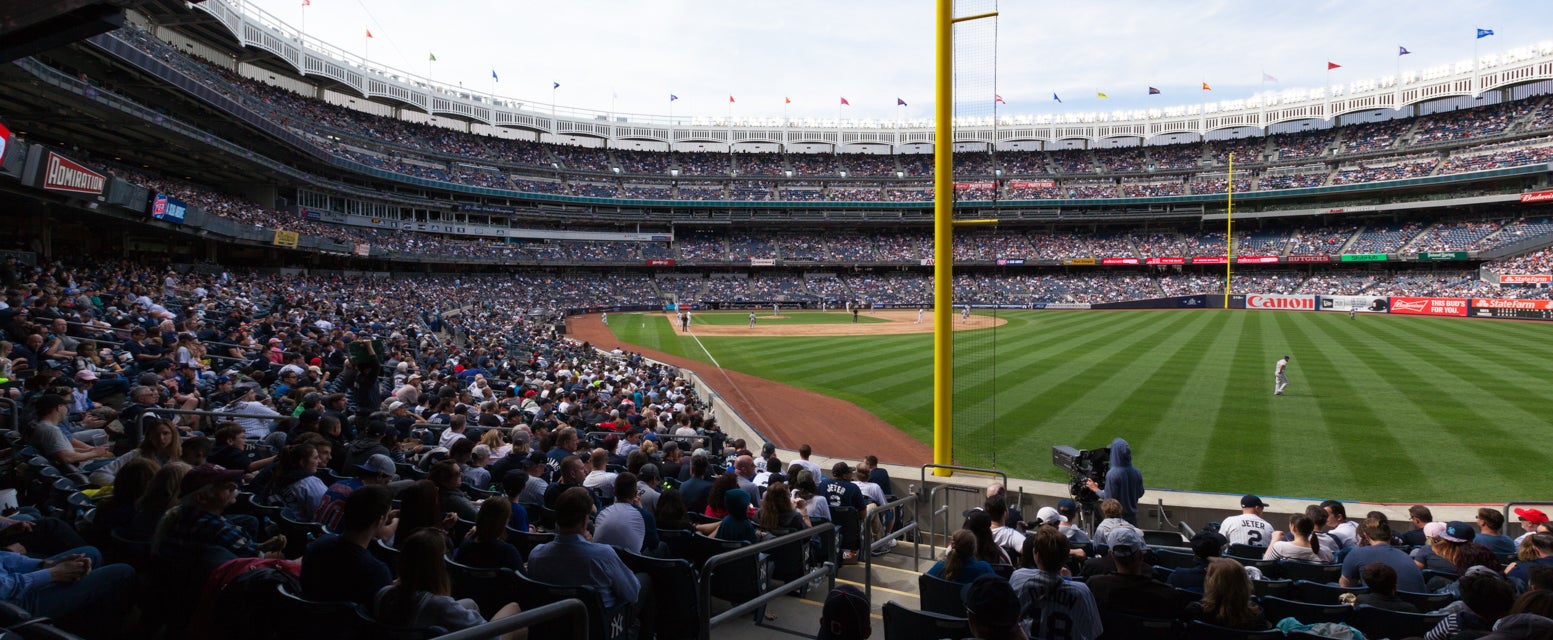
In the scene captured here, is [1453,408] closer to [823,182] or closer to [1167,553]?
[1167,553]

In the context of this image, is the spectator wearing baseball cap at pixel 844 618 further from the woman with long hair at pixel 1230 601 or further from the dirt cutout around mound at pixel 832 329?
the dirt cutout around mound at pixel 832 329

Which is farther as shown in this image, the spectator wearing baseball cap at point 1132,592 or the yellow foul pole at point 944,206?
the yellow foul pole at point 944,206

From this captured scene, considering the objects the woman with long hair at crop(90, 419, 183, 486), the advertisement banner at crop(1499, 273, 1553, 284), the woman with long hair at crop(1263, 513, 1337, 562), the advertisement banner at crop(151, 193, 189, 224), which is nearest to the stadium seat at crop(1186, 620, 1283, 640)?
the woman with long hair at crop(1263, 513, 1337, 562)

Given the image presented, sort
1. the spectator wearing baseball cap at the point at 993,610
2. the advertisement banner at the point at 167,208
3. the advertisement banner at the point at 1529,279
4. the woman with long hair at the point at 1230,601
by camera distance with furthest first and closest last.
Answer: the advertisement banner at the point at 1529,279
the advertisement banner at the point at 167,208
the woman with long hair at the point at 1230,601
the spectator wearing baseball cap at the point at 993,610

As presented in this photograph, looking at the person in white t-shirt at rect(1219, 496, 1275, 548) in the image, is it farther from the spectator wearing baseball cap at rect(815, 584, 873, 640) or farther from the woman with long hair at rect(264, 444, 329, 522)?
the woman with long hair at rect(264, 444, 329, 522)

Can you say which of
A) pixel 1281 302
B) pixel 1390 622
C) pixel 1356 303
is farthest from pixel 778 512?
pixel 1281 302

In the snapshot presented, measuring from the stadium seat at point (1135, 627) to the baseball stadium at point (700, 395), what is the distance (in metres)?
0.03

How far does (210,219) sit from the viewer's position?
2911cm

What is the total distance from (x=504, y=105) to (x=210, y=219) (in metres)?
52.3

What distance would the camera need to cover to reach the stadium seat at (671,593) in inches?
190

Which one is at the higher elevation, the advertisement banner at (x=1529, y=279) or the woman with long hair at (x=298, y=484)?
the advertisement banner at (x=1529, y=279)

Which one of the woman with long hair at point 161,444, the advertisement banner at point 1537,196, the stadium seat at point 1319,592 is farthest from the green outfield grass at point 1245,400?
the advertisement banner at point 1537,196

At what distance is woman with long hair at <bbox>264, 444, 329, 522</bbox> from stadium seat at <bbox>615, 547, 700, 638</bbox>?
8.17 ft

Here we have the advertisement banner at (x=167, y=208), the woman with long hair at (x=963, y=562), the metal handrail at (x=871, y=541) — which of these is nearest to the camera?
the woman with long hair at (x=963, y=562)
